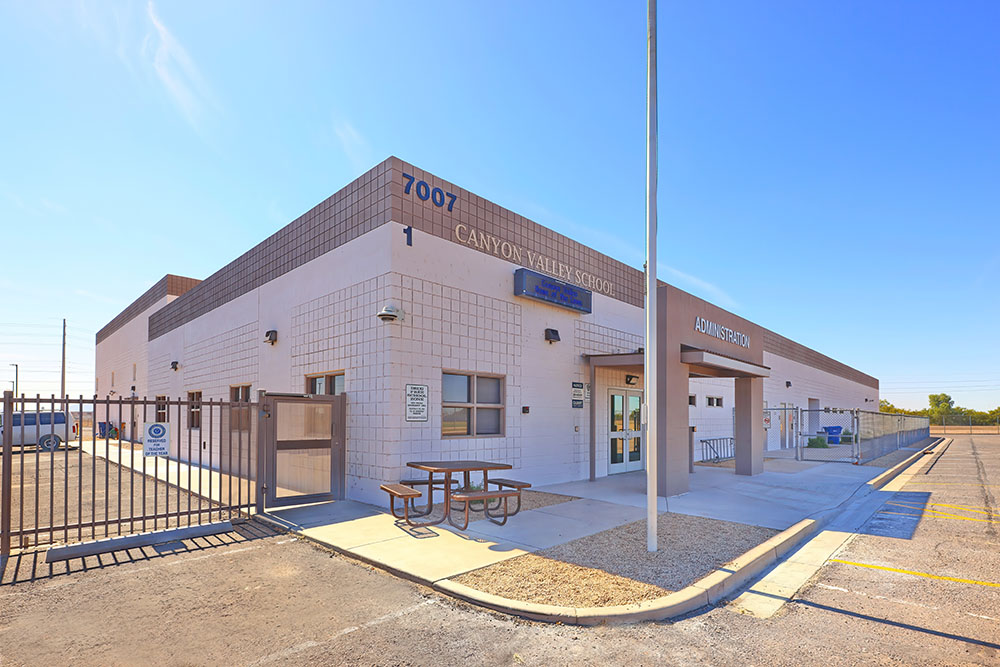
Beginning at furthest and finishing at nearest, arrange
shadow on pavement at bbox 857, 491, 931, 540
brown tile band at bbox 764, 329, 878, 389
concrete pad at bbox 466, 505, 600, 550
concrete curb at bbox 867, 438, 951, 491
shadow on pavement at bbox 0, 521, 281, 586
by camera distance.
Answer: brown tile band at bbox 764, 329, 878, 389 → concrete curb at bbox 867, 438, 951, 491 → shadow on pavement at bbox 857, 491, 931, 540 → concrete pad at bbox 466, 505, 600, 550 → shadow on pavement at bbox 0, 521, 281, 586

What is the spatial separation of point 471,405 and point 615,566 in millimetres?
5339

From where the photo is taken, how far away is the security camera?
949 centimetres

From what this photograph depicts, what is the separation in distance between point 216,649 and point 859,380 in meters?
58.0

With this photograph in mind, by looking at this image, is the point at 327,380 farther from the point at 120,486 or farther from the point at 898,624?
the point at 898,624

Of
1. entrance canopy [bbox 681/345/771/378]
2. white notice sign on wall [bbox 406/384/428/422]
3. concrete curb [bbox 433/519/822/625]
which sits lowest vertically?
concrete curb [bbox 433/519/822/625]

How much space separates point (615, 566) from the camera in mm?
6195

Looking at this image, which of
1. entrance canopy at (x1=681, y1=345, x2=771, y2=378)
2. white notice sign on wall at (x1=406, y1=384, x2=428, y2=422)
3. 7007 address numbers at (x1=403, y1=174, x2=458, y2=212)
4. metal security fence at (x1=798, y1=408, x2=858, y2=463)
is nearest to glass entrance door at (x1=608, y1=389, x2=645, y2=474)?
entrance canopy at (x1=681, y1=345, x2=771, y2=378)

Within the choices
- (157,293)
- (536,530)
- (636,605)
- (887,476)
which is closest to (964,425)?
(887,476)

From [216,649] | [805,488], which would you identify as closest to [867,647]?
[216,649]

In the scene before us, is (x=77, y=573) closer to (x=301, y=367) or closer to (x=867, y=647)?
(x=301, y=367)

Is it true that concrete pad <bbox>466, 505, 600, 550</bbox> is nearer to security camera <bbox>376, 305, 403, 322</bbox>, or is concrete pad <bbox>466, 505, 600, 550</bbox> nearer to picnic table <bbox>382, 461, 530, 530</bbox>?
picnic table <bbox>382, 461, 530, 530</bbox>

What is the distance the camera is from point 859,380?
5066cm

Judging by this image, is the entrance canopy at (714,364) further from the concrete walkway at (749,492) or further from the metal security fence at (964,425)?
the metal security fence at (964,425)

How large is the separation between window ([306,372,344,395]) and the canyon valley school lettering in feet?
25.9
